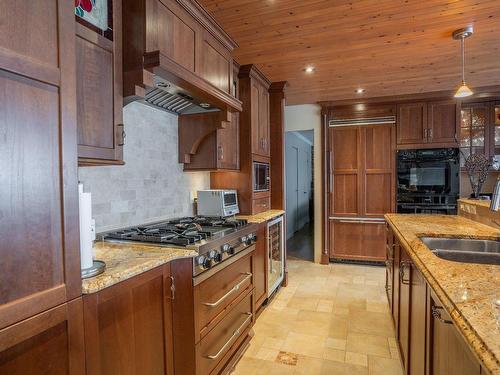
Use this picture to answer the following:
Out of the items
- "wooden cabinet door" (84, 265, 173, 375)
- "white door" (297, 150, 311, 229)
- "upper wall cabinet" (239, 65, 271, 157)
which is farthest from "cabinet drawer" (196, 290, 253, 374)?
"white door" (297, 150, 311, 229)

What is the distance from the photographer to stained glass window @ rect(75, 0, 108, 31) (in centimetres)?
132

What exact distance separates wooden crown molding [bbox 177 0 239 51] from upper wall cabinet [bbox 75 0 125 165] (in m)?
0.50

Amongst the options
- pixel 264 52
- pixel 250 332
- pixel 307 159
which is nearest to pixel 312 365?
pixel 250 332

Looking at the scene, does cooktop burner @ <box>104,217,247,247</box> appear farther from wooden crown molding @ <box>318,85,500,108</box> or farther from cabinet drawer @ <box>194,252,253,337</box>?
wooden crown molding @ <box>318,85,500,108</box>

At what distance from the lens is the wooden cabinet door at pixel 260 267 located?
105 inches

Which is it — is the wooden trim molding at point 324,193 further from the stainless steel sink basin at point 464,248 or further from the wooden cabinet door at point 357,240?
the stainless steel sink basin at point 464,248

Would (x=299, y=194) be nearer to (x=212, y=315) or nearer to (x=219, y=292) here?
(x=219, y=292)

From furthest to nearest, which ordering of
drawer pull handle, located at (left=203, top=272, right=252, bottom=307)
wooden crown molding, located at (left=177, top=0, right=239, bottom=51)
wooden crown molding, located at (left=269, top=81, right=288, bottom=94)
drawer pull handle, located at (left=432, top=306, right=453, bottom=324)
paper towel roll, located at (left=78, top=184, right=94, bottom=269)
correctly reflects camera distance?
wooden crown molding, located at (left=269, top=81, right=288, bottom=94), wooden crown molding, located at (left=177, top=0, right=239, bottom=51), drawer pull handle, located at (left=203, top=272, right=252, bottom=307), paper towel roll, located at (left=78, top=184, right=94, bottom=269), drawer pull handle, located at (left=432, top=306, right=453, bottom=324)

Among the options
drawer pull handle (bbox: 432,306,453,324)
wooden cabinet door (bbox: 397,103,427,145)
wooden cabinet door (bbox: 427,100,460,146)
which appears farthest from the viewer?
wooden cabinet door (bbox: 397,103,427,145)

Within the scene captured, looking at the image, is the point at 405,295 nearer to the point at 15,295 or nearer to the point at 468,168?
the point at 15,295

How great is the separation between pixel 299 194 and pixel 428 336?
19.9 ft

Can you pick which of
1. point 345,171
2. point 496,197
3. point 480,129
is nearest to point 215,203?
point 496,197

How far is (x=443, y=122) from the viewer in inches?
161

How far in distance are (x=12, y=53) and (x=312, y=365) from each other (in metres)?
2.29
